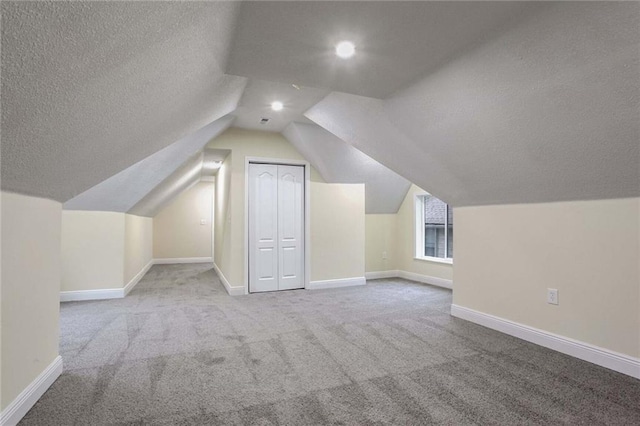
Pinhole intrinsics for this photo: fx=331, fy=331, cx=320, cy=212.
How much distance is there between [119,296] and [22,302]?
3.16m

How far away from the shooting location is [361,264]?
18.6ft

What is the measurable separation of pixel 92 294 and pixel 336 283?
11.5ft

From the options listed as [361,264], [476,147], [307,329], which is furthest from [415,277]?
[476,147]

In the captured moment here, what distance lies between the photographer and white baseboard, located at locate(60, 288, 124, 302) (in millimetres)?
4422

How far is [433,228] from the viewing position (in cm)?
586

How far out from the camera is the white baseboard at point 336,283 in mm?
5262

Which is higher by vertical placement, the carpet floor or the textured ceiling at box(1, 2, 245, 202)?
the textured ceiling at box(1, 2, 245, 202)

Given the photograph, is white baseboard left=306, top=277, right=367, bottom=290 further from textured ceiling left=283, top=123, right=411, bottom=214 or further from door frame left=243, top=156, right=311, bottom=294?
textured ceiling left=283, top=123, right=411, bottom=214

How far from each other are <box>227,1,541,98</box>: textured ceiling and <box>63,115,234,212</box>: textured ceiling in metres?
1.98

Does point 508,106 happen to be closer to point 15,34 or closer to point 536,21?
point 536,21

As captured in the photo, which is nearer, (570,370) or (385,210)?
(570,370)

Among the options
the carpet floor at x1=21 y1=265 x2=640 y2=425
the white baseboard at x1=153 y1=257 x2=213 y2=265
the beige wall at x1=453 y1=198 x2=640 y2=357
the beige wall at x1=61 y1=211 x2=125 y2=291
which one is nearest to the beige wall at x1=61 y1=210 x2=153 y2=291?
the beige wall at x1=61 y1=211 x2=125 y2=291

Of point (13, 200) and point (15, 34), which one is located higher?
point (15, 34)

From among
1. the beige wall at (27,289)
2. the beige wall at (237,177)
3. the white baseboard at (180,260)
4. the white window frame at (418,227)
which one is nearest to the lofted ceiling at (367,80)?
the beige wall at (27,289)
